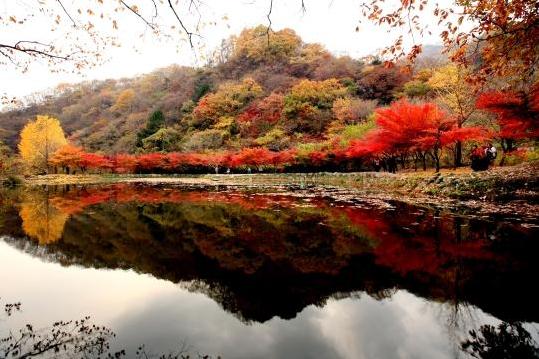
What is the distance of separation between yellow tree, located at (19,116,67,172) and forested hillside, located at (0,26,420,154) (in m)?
15.6

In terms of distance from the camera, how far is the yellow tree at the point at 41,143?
42.9 meters

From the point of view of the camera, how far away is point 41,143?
4291cm

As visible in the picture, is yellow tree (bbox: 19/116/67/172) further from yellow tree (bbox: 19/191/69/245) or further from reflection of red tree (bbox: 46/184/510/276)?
reflection of red tree (bbox: 46/184/510/276)

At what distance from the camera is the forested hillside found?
49.5 meters

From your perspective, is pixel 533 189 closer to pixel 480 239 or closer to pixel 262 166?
pixel 480 239

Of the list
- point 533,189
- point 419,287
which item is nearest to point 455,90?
point 533,189

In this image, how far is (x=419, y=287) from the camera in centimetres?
514

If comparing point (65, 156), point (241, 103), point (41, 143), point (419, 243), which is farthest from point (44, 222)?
point (241, 103)

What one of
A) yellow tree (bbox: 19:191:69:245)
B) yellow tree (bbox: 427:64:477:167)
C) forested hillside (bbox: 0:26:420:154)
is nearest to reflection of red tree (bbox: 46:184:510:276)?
yellow tree (bbox: 19:191:69:245)

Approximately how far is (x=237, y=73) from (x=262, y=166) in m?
47.2

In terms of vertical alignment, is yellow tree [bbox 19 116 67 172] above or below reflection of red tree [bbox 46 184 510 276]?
above

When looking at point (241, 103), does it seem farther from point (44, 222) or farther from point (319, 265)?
point (319, 265)

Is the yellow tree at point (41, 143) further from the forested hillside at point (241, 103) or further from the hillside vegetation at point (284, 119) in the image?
the forested hillside at point (241, 103)

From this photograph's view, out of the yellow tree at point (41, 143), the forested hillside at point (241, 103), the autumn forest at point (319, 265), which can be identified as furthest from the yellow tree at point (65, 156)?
the autumn forest at point (319, 265)
